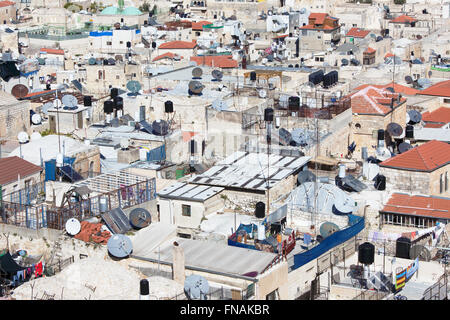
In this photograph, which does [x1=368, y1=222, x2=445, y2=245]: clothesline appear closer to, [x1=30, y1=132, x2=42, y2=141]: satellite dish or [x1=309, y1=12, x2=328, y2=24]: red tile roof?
[x1=30, y1=132, x2=42, y2=141]: satellite dish

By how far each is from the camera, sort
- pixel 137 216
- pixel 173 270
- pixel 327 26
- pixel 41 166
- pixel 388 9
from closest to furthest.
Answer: pixel 173 270, pixel 137 216, pixel 41 166, pixel 327 26, pixel 388 9

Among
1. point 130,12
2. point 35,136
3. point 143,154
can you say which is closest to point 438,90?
point 143,154

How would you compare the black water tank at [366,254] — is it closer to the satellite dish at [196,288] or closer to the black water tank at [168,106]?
the satellite dish at [196,288]

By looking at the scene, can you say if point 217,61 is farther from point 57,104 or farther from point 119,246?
point 119,246

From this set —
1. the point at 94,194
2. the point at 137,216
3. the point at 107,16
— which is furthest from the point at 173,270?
the point at 107,16

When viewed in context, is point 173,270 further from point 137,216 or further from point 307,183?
point 307,183
